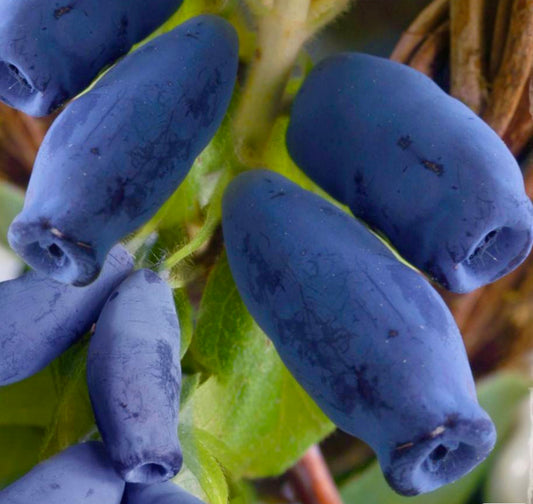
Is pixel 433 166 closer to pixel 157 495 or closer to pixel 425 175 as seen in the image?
pixel 425 175

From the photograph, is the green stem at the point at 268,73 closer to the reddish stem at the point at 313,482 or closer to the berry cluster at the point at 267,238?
the berry cluster at the point at 267,238

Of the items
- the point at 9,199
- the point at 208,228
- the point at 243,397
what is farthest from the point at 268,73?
the point at 9,199

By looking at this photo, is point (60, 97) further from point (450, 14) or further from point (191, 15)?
point (450, 14)

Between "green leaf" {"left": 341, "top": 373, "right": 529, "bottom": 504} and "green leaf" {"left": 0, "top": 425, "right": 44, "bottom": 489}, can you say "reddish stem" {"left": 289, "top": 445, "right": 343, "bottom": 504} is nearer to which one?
"green leaf" {"left": 341, "top": 373, "right": 529, "bottom": 504}

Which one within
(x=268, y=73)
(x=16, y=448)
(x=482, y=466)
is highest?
(x=268, y=73)

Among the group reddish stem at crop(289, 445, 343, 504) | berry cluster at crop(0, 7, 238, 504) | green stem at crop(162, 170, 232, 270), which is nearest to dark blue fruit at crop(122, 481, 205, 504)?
berry cluster at crop(0, 7, 238, 504)
